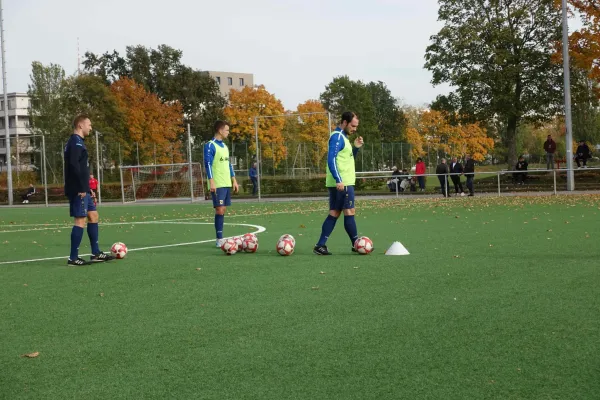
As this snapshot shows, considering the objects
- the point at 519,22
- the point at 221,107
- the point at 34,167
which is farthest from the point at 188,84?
the point at 519,22

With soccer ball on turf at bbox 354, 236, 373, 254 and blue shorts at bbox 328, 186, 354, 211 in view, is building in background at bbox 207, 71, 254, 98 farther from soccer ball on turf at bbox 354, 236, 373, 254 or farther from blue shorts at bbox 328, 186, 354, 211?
soccer ball on turf at bbox 354, 236, 373, 254

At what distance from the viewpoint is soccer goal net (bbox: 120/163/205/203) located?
3847 cm

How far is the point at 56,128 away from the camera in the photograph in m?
60.8

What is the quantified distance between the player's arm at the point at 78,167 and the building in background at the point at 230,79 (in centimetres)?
11848

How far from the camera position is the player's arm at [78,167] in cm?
998

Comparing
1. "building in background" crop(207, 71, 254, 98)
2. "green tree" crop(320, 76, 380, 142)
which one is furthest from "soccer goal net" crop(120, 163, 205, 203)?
"building in background" crop(207, 71, 254, 98)

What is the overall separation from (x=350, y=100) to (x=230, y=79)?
159ft

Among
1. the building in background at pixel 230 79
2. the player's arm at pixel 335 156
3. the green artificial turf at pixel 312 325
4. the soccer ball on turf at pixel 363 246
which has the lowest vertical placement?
the green artificial turf at pixel 312 325

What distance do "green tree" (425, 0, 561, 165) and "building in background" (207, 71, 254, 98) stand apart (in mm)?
86410

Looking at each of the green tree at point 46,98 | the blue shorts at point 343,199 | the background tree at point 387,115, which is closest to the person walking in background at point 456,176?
the blue shorts at point 343,199

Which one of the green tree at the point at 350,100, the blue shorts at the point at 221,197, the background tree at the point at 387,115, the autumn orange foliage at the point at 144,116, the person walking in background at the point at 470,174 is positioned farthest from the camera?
the background tree at the point at 387,115

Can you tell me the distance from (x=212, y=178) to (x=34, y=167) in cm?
3365

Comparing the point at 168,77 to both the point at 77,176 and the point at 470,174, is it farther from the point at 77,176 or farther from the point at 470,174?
the point at 77,176

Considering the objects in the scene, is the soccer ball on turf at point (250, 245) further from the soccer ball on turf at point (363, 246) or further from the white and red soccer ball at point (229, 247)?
the soccer ball on turf at point (363, 246)
